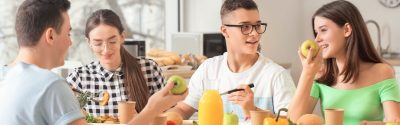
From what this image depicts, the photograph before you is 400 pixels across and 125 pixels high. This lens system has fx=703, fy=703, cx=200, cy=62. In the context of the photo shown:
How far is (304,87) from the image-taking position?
3062mm

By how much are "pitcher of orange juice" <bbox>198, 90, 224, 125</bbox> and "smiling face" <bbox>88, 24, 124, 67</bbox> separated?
90cm

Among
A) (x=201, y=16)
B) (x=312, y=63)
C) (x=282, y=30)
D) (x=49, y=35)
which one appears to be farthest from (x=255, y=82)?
(x=282, y=30)

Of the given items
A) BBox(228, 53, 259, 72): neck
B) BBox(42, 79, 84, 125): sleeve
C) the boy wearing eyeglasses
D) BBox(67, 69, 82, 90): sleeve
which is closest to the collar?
BBox(67, 69, 82, 90): sleeve

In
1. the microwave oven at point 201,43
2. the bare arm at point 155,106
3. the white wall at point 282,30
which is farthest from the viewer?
the white wall at point 282,30

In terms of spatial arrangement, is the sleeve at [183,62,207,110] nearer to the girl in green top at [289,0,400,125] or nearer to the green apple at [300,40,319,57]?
the girl in green top at [289,0,400,125]

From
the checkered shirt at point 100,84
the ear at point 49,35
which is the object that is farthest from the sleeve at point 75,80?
the ear at point 49,35

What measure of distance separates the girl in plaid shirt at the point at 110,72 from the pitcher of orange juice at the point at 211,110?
2.79 feet

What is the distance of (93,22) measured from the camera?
3623 millimetres

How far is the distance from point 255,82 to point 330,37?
423 mm

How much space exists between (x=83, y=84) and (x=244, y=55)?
2.92 feet

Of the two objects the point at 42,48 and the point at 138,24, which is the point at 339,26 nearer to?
the point at 42,48

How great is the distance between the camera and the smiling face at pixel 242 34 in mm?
3346

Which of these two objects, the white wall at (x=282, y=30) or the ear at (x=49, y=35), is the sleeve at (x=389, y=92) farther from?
the white wall at (x=282, y=30)

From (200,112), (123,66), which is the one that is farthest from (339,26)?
(123,66)
